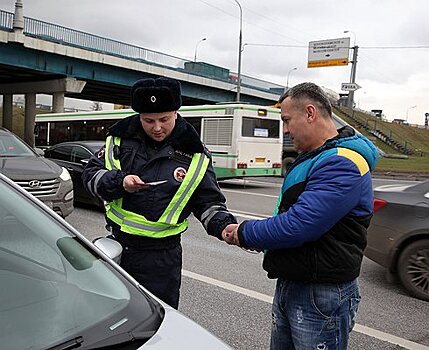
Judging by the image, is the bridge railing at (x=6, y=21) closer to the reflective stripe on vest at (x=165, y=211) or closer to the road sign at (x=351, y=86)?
the reflective stripe on vest at (x=165, y=211)

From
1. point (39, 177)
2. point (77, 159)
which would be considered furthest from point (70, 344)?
point (77, 159)

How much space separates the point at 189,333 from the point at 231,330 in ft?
7.23

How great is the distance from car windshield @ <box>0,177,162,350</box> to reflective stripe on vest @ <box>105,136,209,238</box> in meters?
0.35

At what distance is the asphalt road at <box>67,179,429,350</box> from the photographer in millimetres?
3830

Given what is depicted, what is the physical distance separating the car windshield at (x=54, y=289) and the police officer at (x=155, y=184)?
0.37 meters

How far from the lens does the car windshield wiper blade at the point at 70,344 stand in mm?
1506

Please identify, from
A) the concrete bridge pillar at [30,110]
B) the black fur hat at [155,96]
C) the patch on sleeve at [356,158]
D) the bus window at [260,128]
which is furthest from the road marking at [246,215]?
the concrete bridge pillar at [30,110]

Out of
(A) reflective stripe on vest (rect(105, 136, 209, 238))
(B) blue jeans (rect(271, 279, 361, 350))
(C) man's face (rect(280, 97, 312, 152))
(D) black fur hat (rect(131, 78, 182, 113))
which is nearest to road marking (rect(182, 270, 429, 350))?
(B) blue jeans (rect(271, 279, 361, 350))

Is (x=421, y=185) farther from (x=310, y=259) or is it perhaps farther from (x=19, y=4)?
(x=19, y=4)

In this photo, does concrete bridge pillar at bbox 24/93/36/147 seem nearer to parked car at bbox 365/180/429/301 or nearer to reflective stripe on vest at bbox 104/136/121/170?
parked car at bbox 365/180/429/301

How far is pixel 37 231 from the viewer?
6.75 ft

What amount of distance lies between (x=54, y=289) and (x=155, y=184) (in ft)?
2.46

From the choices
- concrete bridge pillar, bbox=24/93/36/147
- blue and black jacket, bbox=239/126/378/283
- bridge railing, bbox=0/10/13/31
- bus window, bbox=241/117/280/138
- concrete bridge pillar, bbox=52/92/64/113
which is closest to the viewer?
blue and black jacket, bbox=239/126/378/283

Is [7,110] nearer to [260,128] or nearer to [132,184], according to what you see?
[260,128]
